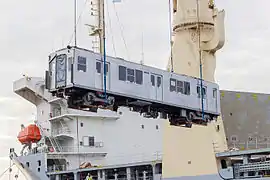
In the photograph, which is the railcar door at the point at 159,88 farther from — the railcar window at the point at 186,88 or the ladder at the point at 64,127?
the ladder at the point at 64,127

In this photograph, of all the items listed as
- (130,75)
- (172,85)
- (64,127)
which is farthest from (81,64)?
(64,127)

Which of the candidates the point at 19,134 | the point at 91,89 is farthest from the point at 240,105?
the point at 19,134

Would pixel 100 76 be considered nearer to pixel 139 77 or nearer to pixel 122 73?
pixel 122 73

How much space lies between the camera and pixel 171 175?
3425 centimetres

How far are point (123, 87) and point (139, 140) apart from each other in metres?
27.1

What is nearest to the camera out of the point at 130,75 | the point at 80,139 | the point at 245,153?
the point at 130,75

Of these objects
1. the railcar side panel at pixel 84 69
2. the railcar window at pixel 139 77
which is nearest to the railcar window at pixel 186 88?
the railcar window at pixel 139 77

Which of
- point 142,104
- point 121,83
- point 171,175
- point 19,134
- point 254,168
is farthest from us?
point 19,134

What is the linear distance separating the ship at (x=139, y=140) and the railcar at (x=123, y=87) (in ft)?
21.4

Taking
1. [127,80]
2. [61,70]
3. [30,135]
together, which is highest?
[61,70]

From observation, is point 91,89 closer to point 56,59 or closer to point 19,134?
point 56,59

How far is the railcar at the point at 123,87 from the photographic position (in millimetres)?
20484

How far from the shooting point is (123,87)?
21.8 metres

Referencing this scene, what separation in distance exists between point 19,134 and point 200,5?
68.9 feet
